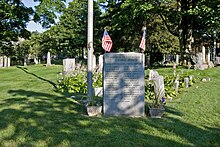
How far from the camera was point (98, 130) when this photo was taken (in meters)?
5.47

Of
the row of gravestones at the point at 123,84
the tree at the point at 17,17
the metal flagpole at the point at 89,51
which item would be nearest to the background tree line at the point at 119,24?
the tree at the point at 17,17

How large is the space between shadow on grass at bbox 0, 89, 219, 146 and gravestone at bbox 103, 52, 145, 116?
1.17 feet

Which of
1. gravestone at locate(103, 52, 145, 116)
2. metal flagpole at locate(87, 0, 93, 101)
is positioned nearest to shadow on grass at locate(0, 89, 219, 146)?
gravestone at locate(103, 52, 145, 116)

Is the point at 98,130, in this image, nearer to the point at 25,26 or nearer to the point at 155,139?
the point at 155,139

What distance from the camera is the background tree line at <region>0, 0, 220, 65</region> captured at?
2281 cm

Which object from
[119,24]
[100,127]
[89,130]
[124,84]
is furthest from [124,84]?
[119,24]

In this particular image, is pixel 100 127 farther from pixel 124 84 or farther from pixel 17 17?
pixel 17 17

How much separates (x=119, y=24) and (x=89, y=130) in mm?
21134

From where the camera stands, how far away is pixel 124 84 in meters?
6.75

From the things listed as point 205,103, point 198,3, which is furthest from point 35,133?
point 198,3

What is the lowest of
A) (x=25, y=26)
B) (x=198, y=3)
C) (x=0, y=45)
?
(x=0, y=45)

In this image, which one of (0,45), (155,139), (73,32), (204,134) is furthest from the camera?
(73,32)

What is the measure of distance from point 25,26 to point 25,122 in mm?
19217

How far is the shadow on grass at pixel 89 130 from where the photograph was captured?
15.8 ft
